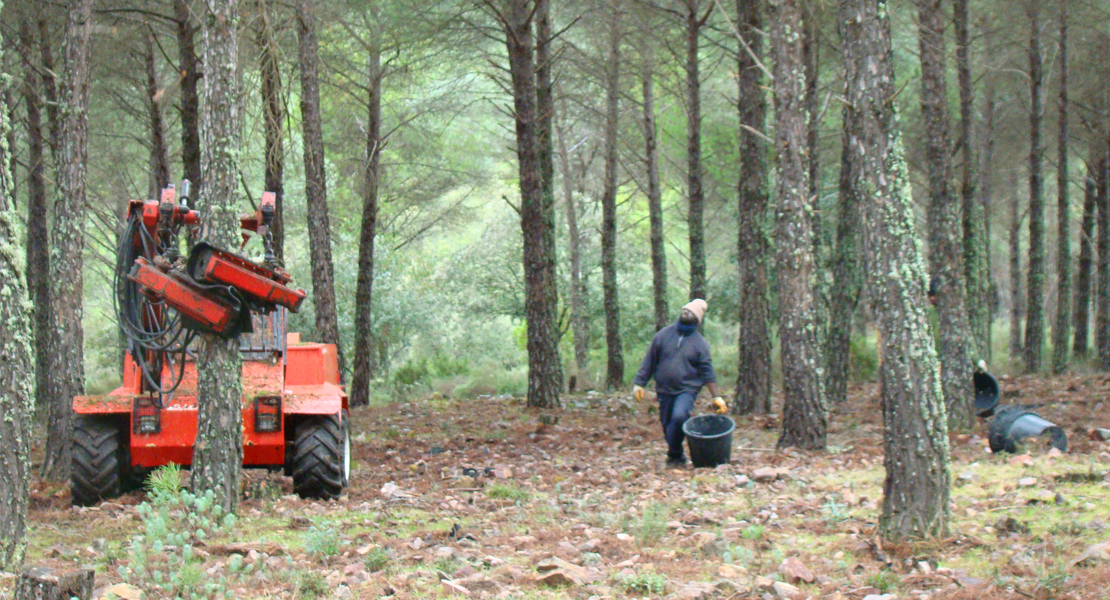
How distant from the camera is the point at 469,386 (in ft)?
74.9

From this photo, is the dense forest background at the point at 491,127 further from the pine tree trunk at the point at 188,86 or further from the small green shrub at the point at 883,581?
the small green shrub at the point at 883,581

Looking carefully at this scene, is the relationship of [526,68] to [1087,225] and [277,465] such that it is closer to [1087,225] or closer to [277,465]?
[277,465]

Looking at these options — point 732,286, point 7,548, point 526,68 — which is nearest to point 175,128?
point 526,68

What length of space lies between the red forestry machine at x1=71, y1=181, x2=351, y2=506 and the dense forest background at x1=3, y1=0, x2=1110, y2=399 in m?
1.72

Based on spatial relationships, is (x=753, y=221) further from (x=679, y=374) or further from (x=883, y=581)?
(x=883, y=581)

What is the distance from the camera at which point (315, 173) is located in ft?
48.7

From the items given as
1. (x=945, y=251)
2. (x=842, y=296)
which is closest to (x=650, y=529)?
(x=945, y=251)

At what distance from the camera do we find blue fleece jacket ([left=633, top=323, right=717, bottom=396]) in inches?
397

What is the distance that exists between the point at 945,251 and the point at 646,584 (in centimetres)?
789

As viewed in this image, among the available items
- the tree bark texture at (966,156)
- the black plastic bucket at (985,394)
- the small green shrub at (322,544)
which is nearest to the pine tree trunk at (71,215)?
the small green shrub at (322,544)

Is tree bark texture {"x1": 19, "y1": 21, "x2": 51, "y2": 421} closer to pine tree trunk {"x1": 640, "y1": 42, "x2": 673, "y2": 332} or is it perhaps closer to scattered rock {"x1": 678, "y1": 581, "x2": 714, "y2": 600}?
pine tree trunk {"x1": 640, "y1": 42, "x2": 673, "y2": 332}

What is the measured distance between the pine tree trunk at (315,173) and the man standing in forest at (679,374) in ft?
20.0

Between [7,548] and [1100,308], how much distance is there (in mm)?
22529

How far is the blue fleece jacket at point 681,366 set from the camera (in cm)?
1009
